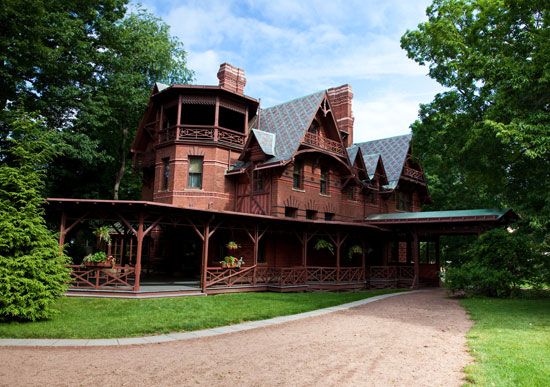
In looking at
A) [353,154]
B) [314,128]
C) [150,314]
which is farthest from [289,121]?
[150,314]

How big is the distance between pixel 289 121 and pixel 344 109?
355 inches

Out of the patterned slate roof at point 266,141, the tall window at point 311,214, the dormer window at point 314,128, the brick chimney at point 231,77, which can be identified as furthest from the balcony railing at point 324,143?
the brick chimney at point 231,77

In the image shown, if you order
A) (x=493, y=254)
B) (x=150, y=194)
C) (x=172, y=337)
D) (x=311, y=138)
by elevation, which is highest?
(x=311, y=138)

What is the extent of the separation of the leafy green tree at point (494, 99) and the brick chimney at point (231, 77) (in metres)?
9.64

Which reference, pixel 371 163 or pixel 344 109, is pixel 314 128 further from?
pixel 344 109

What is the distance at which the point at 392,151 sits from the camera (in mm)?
31234

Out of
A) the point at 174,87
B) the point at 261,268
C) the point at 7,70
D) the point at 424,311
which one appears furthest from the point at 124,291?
the point at 7,70

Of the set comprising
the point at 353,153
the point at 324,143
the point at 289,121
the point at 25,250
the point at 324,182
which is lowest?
the point at 25,250

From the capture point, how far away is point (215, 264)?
850 inches

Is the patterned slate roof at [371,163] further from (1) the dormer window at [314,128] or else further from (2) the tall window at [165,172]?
(2) the tall window at [165,172]

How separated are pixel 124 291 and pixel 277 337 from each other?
7.05 m

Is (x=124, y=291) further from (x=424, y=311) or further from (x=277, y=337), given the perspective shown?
(x=424, y=311)

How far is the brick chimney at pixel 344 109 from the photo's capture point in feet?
101

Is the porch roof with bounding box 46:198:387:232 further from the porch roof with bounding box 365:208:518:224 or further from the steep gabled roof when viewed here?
the steep gabled roof
